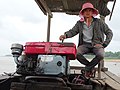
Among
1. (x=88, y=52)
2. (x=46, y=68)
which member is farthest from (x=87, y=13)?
(x=46, y=68)

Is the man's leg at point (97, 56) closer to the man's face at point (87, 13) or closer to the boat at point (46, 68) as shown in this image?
the boat at point (46, 68)

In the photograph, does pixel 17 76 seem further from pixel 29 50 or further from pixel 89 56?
pixel 89 56

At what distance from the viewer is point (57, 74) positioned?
4.81 meters

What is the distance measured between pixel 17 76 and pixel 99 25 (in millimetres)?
1639

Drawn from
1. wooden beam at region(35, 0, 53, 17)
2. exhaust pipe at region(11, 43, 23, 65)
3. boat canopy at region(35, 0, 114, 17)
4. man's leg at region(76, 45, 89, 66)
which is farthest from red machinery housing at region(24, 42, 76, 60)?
wooden beam at region(35, 0, 53, 17)

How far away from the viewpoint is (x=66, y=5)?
26.7 feet

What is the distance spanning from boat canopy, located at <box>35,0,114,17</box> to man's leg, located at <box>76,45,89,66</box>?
1.45 meters

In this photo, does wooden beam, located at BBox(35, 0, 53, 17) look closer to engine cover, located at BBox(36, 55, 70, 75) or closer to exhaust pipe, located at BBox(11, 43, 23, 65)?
exhaust pipe, located at BBox(11, 43, 23, 65)

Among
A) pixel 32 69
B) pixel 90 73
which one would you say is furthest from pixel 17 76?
pixel 90 73

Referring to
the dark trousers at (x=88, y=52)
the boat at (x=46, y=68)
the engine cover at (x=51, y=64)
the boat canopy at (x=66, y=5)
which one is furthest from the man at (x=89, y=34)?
the boat canopy at (x=66, y=5)

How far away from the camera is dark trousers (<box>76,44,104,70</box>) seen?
549cm

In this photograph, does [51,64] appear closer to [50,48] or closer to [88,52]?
[50,48]

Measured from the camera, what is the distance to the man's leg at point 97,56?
5.47 metres

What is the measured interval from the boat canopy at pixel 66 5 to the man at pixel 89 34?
1.21 meters
